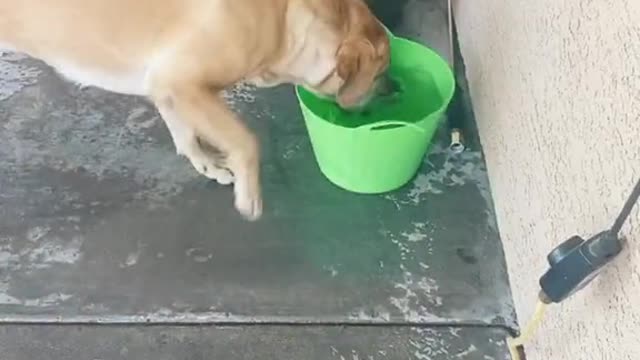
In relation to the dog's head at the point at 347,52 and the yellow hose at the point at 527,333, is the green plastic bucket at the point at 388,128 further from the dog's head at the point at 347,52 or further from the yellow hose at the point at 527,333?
the yellow hose at the point at 527,333

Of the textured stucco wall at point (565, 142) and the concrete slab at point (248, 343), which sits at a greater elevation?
the textured stucco wall at point (565, 142)

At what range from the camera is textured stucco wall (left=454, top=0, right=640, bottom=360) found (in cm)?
107

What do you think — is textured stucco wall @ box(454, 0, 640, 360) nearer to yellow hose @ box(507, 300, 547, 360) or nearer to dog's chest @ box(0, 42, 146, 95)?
yellow hose @ box(507, 300, 547, 360)

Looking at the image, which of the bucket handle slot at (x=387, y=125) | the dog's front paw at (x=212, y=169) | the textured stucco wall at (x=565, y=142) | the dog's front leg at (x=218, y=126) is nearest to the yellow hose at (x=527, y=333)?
the textured stucco wall at (x=565, y=142)

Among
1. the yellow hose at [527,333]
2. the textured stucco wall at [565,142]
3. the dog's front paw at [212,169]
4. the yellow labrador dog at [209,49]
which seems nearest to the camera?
the textured stucco wall at [565,142]

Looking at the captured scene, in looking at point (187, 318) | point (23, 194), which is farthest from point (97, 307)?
point (23, 194)

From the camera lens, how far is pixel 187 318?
156 cm

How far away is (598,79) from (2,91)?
4.17 feet

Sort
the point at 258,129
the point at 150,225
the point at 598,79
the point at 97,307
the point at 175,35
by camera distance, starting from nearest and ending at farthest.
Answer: the point at 598,79, the point at 175,35, the point at 97,307, the point at 150,225, the point at 258,129

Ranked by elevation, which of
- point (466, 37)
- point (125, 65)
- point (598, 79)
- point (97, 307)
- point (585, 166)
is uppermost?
point (598, 79)

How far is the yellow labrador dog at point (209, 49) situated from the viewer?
147 cm

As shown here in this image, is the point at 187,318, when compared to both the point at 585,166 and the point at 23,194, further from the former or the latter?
the point at 585,166

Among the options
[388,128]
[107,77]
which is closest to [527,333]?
[388,128]

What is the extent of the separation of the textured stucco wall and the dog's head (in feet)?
0.74
